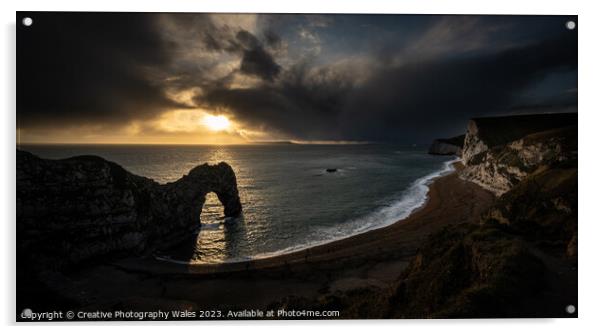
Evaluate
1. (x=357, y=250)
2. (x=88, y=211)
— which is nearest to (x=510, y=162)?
(x=357, y=250)

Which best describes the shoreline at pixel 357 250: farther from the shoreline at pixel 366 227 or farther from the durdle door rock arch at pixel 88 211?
the durdle door rock arch at pixel 88 211

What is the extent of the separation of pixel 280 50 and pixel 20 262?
8937mm

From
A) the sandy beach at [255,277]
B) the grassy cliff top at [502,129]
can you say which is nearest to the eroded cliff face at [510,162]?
the grassy cliff top at [502,129]

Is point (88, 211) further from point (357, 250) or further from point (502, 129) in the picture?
point (502, 129)

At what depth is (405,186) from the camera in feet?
97.2

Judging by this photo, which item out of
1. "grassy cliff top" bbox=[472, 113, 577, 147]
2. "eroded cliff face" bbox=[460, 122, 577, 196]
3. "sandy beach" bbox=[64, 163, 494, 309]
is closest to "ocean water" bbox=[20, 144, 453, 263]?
"sandy beach" bbox=[64, 163, 494, 309]

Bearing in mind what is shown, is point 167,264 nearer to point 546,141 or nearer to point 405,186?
point 546,141

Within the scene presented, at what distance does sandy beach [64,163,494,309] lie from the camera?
812 centimetres

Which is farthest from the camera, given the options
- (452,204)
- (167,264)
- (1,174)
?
(452,204)

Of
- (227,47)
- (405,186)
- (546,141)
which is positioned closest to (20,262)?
(227,47)

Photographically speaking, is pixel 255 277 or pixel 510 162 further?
pixel 510 162

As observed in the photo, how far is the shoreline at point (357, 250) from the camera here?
10.9m

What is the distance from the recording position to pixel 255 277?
33.1 ft

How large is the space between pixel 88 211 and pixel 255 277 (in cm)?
657
